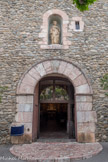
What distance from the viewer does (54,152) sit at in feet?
11.9

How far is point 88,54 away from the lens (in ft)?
17.0

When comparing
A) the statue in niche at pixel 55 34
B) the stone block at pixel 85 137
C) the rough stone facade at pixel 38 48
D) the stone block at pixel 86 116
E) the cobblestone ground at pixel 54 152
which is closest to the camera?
the cobblestone ground at pixel 54 152

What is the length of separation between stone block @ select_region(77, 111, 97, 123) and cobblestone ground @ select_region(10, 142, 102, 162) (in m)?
0.76

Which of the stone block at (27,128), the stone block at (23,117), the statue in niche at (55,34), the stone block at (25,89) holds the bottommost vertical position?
the stone block at (27,128)

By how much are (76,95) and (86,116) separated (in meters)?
0.81

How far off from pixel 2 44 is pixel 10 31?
633 millimetres

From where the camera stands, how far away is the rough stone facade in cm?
475

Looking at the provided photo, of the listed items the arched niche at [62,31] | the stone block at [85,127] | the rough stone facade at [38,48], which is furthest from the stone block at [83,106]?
the arched niche at [62,31]

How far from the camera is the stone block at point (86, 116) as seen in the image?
463 cm

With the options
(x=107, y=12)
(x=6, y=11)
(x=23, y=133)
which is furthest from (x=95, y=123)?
(x=6, y=11)

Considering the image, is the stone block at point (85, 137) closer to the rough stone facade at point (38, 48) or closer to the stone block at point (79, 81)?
the rough stone facade at point (38, 48)

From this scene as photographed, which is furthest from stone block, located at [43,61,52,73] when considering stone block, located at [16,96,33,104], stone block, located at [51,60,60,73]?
stone block, located at [16,96,33,104]

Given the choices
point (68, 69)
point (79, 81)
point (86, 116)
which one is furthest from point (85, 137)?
point (68, 69)

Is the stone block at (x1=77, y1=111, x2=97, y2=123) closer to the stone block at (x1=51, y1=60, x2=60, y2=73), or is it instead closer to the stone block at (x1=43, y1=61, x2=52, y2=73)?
the stone block at (x1=51, y1=60, x2=60, y2=73)
